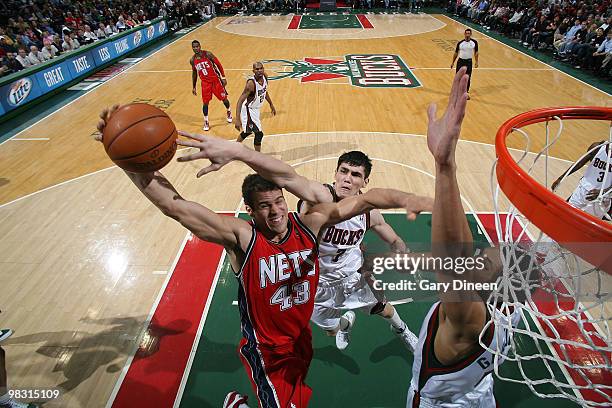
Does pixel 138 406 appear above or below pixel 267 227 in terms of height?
below

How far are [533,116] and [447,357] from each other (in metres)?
1.54

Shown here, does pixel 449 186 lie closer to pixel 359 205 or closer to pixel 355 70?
pixel 359 205

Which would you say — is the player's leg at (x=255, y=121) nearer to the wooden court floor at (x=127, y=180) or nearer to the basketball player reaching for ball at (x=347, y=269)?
the wooden court floor at (x=127, y=180)

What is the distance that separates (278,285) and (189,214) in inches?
27.3

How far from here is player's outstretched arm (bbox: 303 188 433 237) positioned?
2221mm

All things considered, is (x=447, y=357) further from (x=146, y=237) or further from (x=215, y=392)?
(x=146, y=237)

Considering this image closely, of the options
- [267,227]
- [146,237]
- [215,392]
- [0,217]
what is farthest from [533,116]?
[0,217]

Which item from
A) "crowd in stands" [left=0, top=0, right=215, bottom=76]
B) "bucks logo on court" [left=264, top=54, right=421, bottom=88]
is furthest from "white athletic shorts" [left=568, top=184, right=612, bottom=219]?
"crowd in stands" [left=0, top=0, right=215, bottom=76]

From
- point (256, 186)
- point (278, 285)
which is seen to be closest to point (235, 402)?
point (278, 285)

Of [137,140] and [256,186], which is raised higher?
[137,140]

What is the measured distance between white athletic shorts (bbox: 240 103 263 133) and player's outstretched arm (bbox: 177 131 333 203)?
14.6 feet

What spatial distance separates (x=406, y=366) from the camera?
359 centimetres

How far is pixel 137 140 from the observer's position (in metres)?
2.41

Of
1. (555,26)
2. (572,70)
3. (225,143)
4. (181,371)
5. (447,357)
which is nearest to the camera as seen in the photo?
(447,357)
